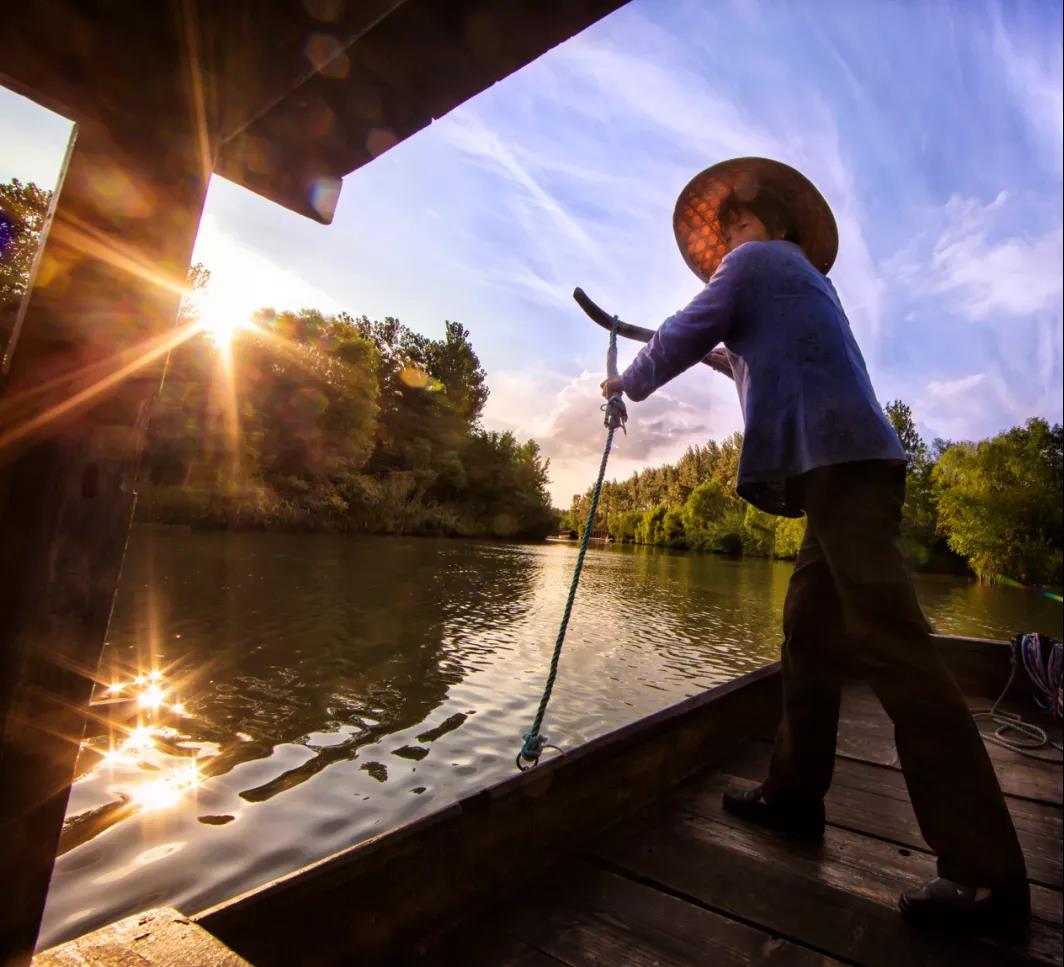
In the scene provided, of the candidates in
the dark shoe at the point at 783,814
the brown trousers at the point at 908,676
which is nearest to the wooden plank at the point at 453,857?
the dark shoe at the point at 783,814

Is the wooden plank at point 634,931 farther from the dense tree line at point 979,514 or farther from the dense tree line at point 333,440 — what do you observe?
the dense tree line at point 979,514

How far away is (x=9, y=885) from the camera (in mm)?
797

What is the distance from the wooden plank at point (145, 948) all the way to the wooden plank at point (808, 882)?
3.61 ft

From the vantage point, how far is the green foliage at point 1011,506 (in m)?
31.8

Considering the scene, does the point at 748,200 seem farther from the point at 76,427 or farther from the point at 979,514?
the point at 979,514

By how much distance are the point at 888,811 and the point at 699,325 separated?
1695 mm

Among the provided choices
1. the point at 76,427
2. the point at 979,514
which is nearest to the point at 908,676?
the point at 76,427

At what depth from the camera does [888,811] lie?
200cm

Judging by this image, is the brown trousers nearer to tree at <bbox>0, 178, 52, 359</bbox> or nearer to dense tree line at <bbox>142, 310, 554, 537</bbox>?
dense tree line at <bbox>142, 310, 554, 537</bbox>

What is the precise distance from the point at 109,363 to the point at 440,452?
3773cm

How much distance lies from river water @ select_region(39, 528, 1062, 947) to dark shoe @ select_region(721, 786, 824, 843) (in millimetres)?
1683

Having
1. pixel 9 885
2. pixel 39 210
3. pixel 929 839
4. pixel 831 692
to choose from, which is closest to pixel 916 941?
pixel 929 839

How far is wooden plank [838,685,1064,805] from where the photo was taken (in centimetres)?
227

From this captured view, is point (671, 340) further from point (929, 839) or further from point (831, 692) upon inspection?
point (929, 839)
